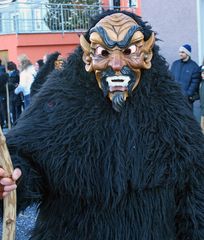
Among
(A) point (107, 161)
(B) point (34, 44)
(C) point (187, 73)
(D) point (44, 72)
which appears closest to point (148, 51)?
(A) point (107, 161)

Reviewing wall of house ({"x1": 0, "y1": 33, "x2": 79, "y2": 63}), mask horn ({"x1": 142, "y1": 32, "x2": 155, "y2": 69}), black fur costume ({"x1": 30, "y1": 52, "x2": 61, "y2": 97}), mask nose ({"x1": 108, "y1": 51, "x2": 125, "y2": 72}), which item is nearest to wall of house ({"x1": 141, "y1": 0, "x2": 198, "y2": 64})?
wall of house ({"x1": 0, "y1": 33, "x2": 79, "y2": 63})

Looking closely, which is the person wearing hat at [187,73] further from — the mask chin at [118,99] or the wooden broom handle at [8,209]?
the wooden broom handle at [8,209]

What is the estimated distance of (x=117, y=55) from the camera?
6.35 ft

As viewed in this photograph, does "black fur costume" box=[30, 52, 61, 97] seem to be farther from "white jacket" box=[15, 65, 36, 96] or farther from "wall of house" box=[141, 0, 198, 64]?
"white jacket" box=[15, 65, 36, 96]

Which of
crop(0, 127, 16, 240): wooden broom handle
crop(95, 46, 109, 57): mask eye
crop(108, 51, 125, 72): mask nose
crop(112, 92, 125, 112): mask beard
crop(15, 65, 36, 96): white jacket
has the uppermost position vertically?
crop(95, 46, 109, 57): mask eye

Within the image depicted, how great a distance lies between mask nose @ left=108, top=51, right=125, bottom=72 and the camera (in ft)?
6.25

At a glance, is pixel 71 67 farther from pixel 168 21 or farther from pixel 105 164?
pixel 168 21

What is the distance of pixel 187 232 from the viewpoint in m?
2.05

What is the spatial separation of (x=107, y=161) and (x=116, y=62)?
344 millimetres

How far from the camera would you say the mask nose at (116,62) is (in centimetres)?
190

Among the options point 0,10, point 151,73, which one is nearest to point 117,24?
point 151,73

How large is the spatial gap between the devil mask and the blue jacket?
4.77 m

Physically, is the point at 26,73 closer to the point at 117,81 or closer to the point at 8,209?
the point at 117,81

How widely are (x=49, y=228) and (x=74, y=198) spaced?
0.15m
